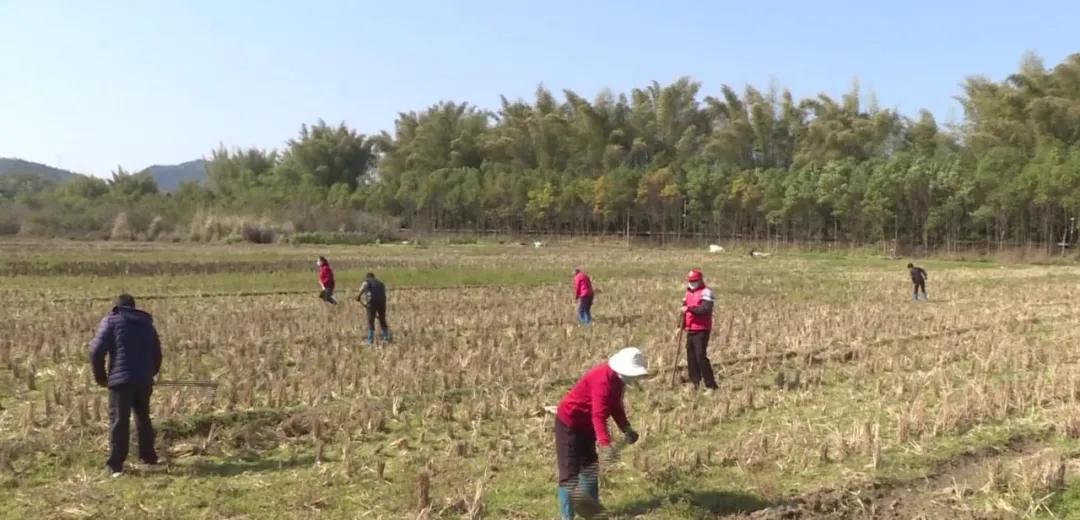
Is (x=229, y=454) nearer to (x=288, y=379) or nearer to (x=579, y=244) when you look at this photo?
(x=288, y=379)

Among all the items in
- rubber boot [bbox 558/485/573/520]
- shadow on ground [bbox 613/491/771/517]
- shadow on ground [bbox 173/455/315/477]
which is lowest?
shadow on ground [bbox 173/455/315/477]

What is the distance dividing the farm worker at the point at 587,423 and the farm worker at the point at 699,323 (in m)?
3.99

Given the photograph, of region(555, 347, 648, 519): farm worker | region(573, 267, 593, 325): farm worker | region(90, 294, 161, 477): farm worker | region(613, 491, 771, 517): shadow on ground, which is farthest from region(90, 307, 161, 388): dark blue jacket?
region(573, 267, 593, 325): farm worker

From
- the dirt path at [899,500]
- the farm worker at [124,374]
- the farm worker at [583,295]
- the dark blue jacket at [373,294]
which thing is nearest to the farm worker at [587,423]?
the dirt path at [899,500]

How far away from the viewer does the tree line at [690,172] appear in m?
40.8

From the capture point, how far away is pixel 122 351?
21.2 feet

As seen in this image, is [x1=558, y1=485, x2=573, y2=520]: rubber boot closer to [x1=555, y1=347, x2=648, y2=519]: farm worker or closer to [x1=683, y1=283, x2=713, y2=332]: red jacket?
[x1=555, y1=347, x2=648, y2=519]: farm worker

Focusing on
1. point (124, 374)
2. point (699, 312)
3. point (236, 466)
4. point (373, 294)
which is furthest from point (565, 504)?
point (373, 294)

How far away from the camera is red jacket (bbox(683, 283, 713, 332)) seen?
29.9 ft

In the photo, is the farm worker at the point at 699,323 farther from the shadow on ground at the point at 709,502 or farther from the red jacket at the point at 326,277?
the red jacket at the point at 326,277

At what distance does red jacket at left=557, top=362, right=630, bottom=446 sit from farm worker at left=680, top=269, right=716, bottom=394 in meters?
4.04

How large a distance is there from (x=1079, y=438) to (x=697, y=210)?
44592 millimetres

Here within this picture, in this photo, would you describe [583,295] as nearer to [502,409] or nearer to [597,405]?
[502,409]

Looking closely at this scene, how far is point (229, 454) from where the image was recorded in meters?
6.87
